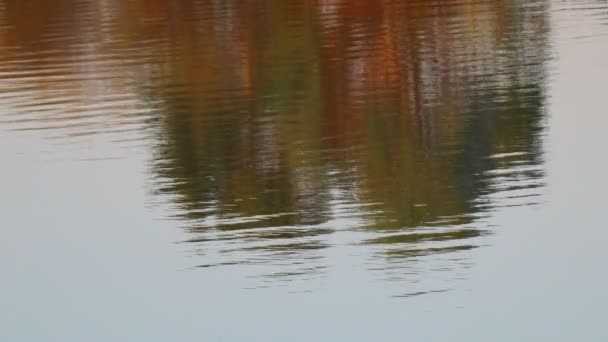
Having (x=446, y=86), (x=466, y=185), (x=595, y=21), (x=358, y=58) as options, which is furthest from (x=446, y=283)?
(x=595, y=21)

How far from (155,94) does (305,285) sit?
1056 cm

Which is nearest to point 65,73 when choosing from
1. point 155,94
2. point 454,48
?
point 155,94

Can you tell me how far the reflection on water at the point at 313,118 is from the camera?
1478 cm

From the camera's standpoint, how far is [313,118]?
20812 millimetres

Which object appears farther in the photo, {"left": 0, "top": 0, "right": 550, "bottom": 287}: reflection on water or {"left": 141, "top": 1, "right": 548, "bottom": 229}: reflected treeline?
{"left": 141, "top": 1, "right": 548, "bottom": 229}: reflected treeline

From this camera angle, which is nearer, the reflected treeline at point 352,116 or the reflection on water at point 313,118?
the reflection on water at point 313,118

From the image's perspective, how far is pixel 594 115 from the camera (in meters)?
19.6

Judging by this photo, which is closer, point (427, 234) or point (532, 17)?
point (427, 234)

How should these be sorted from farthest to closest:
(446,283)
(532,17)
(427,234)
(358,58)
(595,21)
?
1. (532,17)
2. (595,21)
3. (358,58)
4. (427,234)
5. (446,283)

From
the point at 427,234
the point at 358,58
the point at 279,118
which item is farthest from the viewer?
the point at 358,58

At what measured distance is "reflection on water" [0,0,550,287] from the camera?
1478 cm

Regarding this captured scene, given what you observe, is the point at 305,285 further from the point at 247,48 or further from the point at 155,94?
the point at 247,48

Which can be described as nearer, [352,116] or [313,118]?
[352,116]

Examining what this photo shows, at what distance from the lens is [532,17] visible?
102ft
